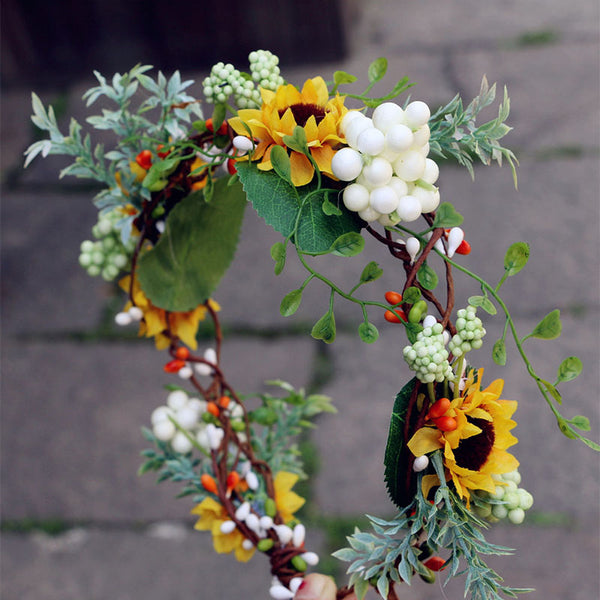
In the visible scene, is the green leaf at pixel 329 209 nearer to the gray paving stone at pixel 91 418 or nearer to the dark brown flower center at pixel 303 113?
the dark brown flower center at pixel 303 113

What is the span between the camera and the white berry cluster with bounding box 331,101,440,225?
0.33m

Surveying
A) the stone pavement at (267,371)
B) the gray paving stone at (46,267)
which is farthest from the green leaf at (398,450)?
the gray paving stone at (46,267)

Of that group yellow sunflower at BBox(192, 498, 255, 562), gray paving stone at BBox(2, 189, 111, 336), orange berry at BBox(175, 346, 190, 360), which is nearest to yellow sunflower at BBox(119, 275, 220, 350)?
orange berry at BBox(175, 346, 190, 360)

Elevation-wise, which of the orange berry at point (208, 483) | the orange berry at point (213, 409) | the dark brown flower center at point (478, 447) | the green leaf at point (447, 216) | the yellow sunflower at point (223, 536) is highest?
the green leaf at point (447, 216)

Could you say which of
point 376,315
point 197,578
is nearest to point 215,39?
point 376,315

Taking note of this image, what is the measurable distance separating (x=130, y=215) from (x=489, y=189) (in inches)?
47.3

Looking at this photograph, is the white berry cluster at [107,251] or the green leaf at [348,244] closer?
the green leaf at [348,244]

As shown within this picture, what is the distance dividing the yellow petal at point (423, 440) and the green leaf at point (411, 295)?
0.21 feet

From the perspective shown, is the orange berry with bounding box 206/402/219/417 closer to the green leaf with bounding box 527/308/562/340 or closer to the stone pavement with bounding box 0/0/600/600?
the green leaf with bounding box 527/308/562/340


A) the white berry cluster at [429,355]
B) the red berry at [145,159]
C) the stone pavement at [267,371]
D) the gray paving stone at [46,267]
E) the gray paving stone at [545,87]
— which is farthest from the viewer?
the gray paving stone at [545,87]

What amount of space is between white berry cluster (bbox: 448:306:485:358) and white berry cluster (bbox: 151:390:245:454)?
21cm

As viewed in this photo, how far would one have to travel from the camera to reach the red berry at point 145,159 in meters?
0.43

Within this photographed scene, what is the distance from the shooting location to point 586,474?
108cm

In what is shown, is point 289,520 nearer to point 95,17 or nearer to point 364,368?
point 364,368
